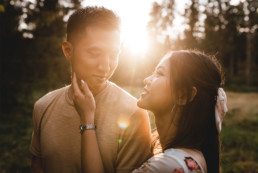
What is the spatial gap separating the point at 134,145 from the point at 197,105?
68 centimetres

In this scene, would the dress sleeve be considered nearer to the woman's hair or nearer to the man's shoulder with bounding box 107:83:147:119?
the woman's hair

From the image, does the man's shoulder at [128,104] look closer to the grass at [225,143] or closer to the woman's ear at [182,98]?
the woman's ear at [182,98]

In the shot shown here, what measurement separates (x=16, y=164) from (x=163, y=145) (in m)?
4.93

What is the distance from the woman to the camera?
1.96 m

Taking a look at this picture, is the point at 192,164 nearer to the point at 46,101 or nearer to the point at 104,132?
the point at 104,132

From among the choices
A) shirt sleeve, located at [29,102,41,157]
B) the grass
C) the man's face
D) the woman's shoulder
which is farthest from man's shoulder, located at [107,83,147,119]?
the grass

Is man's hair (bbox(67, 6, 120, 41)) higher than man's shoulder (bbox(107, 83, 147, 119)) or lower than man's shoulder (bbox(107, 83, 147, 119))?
higher

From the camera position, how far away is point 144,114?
6.56ft

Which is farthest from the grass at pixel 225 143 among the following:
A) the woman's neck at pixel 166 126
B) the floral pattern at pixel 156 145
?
the woman's neck at pixel 166 126

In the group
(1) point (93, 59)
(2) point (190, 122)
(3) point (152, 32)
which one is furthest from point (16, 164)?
(3) point (152, 32)

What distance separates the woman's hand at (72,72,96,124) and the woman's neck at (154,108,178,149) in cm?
68

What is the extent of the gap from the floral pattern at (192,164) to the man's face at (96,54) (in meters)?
1.02

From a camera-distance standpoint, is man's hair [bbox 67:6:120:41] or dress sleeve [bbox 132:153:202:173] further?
man's hair [bbox 67:6:120:41]

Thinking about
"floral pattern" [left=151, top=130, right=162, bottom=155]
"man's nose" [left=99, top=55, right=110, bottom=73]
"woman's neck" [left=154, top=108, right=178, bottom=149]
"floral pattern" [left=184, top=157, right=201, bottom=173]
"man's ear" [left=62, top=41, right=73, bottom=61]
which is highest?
"man's ear" [left=62, top=41, right=73, bottom=61]
